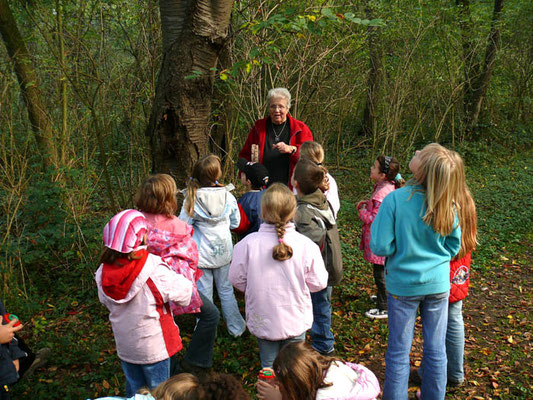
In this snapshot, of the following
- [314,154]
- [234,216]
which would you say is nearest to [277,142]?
[314,154]

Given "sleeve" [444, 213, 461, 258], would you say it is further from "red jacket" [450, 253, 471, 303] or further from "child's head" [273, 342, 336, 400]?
"child's head" [273, 342, 336, 400]

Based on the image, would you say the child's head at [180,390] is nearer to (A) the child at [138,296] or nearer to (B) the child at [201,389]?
(B) the child at [201,389]

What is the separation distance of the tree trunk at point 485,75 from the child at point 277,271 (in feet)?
36.3

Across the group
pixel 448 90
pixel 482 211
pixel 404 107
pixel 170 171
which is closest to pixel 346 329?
pixel 170 171

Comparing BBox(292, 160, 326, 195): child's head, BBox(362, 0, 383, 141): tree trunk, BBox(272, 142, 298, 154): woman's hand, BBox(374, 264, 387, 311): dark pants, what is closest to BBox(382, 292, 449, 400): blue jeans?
BBox(292, 160, 326, 195): child's head

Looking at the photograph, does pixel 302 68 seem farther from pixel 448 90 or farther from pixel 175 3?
pixel 448 90

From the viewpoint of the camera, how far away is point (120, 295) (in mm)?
2516

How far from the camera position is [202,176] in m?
3.80

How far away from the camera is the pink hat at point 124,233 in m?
2.42

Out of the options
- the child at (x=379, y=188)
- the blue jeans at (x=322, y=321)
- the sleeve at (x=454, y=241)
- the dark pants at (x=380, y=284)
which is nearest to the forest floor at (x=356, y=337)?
the dark pants at (x=380, y=284)

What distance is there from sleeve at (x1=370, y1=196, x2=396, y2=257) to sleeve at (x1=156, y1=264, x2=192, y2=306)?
1.32 meters

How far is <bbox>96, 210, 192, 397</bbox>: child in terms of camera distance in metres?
2.47

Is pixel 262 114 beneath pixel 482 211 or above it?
above

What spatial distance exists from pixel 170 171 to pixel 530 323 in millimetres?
4339
